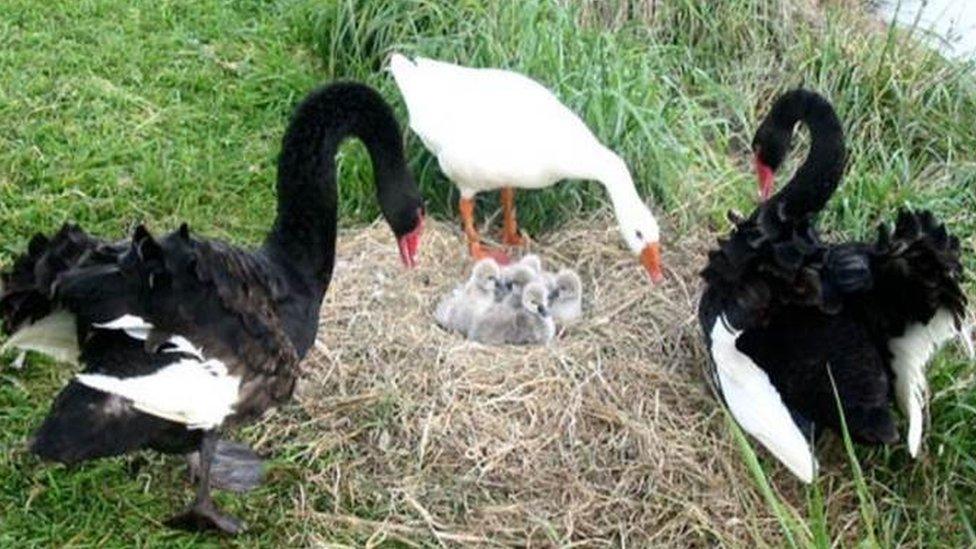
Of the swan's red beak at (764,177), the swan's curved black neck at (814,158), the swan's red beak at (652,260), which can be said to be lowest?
the swan's red beak at (652,260)

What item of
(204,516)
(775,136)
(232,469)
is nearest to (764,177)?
(775,136)

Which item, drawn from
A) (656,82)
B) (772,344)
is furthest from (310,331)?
(656,82)

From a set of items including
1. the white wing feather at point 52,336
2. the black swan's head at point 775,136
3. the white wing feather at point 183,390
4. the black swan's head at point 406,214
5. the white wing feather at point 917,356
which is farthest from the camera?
the black swan's head at point 775,136

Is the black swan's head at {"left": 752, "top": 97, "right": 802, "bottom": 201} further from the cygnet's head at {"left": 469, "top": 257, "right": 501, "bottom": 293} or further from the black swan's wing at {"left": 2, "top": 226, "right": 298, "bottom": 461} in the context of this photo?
the black swan's wing at {"left": 2, "top": 226, "right": 298, "bottom": 461}

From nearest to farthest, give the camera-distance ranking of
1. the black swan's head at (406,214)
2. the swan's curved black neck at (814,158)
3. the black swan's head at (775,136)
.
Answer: the black swan's head at (406,214) < the swan's curved black neck at (814,158) < the black swan's head at (775,136)

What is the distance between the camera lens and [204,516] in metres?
3.27

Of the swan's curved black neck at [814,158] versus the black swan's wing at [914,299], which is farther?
the swan's curved black neck at [814,158]

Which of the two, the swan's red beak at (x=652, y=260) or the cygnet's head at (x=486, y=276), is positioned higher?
the swan's red beak at (x=652, y=260)

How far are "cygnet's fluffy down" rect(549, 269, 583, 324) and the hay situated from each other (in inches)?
1.8

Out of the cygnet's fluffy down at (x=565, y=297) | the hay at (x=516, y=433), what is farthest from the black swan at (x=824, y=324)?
the cygnet's fluffy down at (x=565, y=297)

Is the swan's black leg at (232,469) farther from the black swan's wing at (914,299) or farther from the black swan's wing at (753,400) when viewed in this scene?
the black swan's wing at (914,299)

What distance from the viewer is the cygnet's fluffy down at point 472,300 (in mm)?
3996

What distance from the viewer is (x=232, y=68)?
5.32 m

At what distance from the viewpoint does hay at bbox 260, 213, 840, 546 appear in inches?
135
